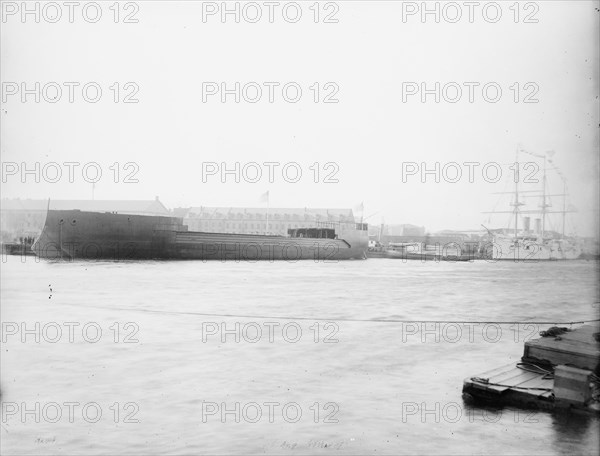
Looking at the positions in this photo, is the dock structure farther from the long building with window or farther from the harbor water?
the long building with window

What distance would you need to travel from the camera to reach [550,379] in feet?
21.4

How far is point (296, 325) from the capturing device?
11.6 meters

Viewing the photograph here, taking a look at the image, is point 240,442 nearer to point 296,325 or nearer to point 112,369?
point 112,369

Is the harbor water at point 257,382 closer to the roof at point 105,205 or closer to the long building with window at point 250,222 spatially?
the roof at point 105,205

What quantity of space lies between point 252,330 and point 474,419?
240 inches

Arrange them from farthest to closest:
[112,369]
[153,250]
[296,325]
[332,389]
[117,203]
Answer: [117,203], [153,250], [296,325], [112,369], [332,389]

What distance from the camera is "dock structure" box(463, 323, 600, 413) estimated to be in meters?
5.68

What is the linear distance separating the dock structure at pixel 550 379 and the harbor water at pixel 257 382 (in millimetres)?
286

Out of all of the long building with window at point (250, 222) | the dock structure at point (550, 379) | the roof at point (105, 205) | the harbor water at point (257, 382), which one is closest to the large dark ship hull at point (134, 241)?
the harbor water at point (257, 382)

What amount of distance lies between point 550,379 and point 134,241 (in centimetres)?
3701

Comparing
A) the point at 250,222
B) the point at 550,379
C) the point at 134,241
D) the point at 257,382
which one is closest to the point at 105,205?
the point at 250,222

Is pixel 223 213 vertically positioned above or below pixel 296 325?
above

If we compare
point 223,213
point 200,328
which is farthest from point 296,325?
point 223,213

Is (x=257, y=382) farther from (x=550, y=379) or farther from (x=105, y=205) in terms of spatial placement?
(x=105, y=205)
